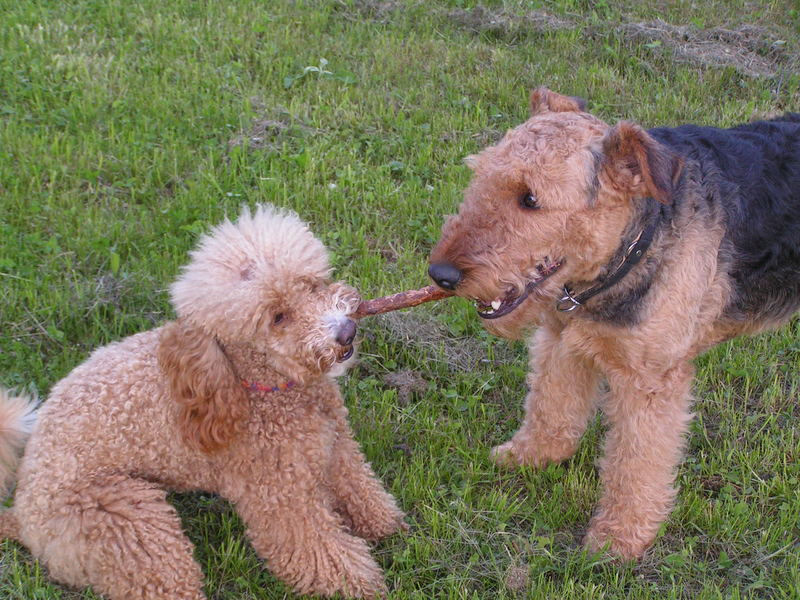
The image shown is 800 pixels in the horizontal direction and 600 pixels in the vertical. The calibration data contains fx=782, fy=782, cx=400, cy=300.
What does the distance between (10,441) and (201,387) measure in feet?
3.53

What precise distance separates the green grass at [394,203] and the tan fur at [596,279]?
0.32 metres

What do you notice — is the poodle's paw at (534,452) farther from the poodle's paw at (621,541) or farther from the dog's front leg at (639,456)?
the poodle's paw at (621,541)

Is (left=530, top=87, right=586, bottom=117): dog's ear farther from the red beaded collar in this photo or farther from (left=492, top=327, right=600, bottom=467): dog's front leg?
the red beaded collar

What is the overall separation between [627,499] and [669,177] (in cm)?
159

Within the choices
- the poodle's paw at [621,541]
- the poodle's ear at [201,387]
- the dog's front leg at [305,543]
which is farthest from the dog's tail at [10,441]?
the poodle's paw at [621,541]

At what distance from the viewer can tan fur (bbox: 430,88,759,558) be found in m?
3.10

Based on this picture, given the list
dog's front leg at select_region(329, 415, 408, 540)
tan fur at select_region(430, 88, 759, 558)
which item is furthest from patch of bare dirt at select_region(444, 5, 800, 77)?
A: dog's front leg at select_region(329, 415, 408, 540)

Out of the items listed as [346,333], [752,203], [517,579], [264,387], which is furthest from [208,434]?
[752,203]

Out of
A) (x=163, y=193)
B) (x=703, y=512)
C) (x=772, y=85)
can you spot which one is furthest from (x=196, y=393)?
(x=772, y=85)

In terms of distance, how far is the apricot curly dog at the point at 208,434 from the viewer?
10.2ft

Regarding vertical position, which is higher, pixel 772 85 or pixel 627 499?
pixel 772 85

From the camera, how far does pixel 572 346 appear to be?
3.58 metres

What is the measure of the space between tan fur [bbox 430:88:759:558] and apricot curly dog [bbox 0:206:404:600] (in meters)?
0.68

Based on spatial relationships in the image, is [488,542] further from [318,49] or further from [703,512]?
[318,49]
